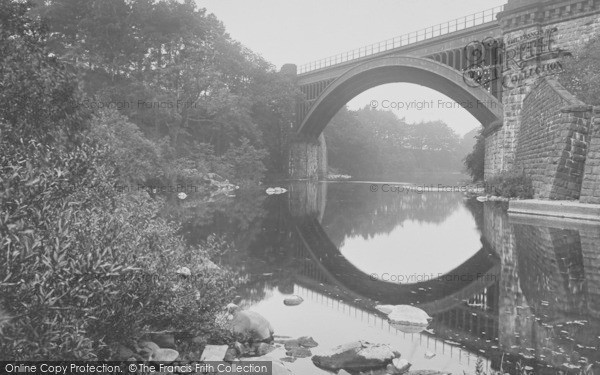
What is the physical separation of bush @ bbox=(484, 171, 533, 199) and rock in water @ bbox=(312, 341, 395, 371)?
16768mm

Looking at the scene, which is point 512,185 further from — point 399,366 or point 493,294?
point 399,366

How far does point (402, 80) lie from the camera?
42125 millimetres

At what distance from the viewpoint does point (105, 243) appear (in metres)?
3.98

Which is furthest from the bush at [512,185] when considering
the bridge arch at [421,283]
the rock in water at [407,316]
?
the rock in water at [407,316]

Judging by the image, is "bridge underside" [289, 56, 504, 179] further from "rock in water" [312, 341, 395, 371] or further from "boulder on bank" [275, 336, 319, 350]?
"rock in water" [312, 341, 395, 371]

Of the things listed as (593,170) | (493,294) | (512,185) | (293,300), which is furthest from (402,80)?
(293,300)

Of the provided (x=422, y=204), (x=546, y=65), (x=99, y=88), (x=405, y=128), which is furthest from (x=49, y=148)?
(x=405, y=128)

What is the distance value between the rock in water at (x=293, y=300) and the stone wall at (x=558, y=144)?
12718mm

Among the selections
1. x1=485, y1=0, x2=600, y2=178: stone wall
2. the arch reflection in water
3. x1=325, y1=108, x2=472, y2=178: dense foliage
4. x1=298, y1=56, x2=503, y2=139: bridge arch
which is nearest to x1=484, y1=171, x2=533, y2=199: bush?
x1=485, y1=0, x2=600, y2=178: stone wall

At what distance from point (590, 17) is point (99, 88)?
93.3ft

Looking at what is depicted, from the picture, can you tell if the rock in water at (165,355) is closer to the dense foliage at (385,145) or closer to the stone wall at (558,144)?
the stone wall at (558,144)

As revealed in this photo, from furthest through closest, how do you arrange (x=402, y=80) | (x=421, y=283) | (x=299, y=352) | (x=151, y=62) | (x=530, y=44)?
(x=402, y=80) → (x=151, y=62) → (x=530, y=44) → (x=421, y=283) → (x=299, y=352)

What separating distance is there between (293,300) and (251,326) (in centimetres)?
171

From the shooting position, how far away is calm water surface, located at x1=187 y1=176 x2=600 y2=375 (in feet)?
15.9
